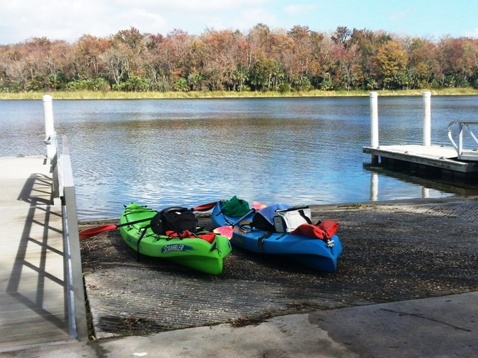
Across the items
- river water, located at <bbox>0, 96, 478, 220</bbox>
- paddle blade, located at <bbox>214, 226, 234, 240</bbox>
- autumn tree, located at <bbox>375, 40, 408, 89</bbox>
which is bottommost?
river water, located at <bbox>0, 96, 478, 220</bbox>

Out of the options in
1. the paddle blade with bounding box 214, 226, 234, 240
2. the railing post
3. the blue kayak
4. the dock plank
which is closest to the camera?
the railing post

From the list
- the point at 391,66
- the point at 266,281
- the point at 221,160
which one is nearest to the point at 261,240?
the point at 266,281

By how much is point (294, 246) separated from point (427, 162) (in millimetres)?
11021

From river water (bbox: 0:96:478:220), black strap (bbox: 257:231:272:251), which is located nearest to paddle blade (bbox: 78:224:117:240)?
black strap (bbox: 257:231:272:251)

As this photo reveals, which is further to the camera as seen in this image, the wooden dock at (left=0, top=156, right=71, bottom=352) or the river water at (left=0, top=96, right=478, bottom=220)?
the river water at (left=0, top=96, right=478, bottom=220)

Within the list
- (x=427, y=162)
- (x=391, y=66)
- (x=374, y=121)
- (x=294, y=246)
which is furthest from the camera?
(x=391, y=66)

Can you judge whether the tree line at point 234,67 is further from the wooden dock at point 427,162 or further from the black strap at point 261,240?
the black strap at point 261,240

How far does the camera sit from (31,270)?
618 centimetres

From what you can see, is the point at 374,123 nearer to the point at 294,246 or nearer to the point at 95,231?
the point at 95,231

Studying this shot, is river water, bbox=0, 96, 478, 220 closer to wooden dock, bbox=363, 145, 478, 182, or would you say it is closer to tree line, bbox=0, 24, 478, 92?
wooden dock, bbox=363, 145, 478, 182

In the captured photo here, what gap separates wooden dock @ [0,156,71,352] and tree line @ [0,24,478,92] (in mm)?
68712

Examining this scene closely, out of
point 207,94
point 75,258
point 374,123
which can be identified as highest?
point 207,94

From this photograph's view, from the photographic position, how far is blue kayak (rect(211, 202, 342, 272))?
625cm

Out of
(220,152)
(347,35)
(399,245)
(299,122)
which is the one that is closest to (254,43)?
(347,35)
